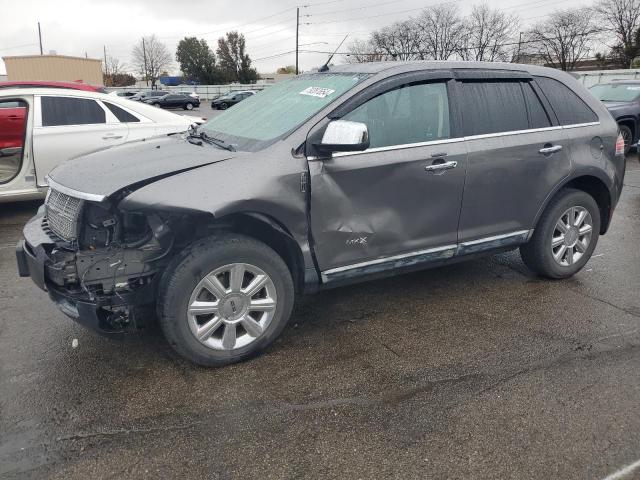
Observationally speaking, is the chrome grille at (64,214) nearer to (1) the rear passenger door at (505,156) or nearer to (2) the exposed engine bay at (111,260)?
(2) the exposed engine bay at (111,260)

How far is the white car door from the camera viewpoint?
6422mm

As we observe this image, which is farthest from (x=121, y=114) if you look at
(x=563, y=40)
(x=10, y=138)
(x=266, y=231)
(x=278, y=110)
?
(x=563, y=40)

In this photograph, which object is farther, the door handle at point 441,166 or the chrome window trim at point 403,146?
the door handle at point 441,166

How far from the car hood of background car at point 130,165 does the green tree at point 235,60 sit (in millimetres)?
79743

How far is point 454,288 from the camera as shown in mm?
4547

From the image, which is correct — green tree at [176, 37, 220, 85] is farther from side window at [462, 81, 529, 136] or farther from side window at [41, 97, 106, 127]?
side window at [462, 81, 529, 136]

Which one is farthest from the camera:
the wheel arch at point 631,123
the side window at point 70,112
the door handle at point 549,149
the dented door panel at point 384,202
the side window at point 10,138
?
the wheel arch at point 631,123

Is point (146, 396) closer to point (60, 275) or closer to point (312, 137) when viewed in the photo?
point (60, 275)

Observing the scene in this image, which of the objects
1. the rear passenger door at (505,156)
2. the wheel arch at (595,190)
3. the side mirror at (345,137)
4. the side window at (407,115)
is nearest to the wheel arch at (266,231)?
the side mirror at (345,137)

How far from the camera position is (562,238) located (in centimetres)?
452

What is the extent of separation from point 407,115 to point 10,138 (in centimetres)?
625

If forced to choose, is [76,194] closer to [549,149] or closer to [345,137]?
[345,137]

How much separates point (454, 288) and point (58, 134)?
16.5 feet

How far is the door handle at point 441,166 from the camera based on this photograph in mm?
3652
